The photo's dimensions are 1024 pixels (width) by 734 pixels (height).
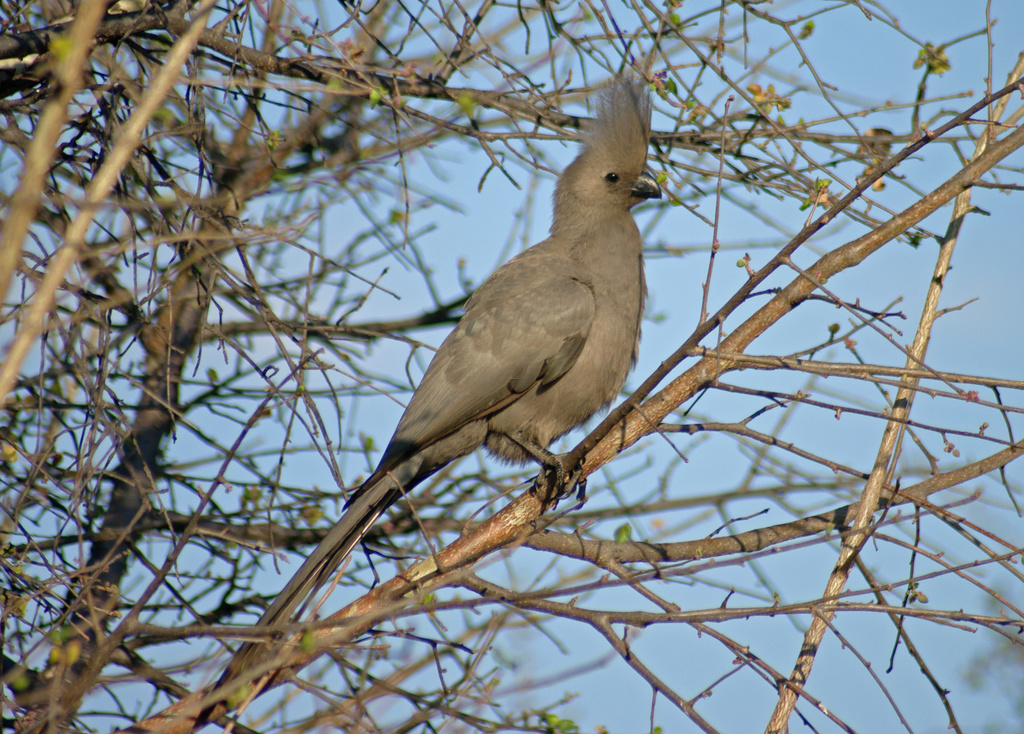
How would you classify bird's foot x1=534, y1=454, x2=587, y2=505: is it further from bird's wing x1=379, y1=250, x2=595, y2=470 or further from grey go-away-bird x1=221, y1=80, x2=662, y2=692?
bird's wing x1=379, y1=250, x2=595, y2=470

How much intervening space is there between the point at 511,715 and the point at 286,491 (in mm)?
1892

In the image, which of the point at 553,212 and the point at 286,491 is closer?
the point at 286,491

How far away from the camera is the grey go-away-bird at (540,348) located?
417 cm

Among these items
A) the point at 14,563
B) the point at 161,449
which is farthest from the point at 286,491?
the point at 14,563

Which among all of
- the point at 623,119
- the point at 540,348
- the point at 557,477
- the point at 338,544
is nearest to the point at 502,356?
the point at 540,348

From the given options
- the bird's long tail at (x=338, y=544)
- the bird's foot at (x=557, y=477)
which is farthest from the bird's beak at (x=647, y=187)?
the bird's long tail at (x=338, y=544)

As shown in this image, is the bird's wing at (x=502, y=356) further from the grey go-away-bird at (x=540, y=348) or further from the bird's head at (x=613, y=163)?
the bird's head at (x=613, y=163)

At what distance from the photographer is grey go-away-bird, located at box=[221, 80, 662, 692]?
417 centimetres

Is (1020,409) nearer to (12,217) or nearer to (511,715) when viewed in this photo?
(511,715)

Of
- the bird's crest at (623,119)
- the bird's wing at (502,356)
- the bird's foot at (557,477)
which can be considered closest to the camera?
the bird's foot at (557,477)

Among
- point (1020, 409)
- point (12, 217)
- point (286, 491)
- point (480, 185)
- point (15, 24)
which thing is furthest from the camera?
point (286, 491)

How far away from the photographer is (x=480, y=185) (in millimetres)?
3664

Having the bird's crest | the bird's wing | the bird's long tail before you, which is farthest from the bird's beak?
the bird's long tail

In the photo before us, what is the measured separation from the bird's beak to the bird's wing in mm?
693
